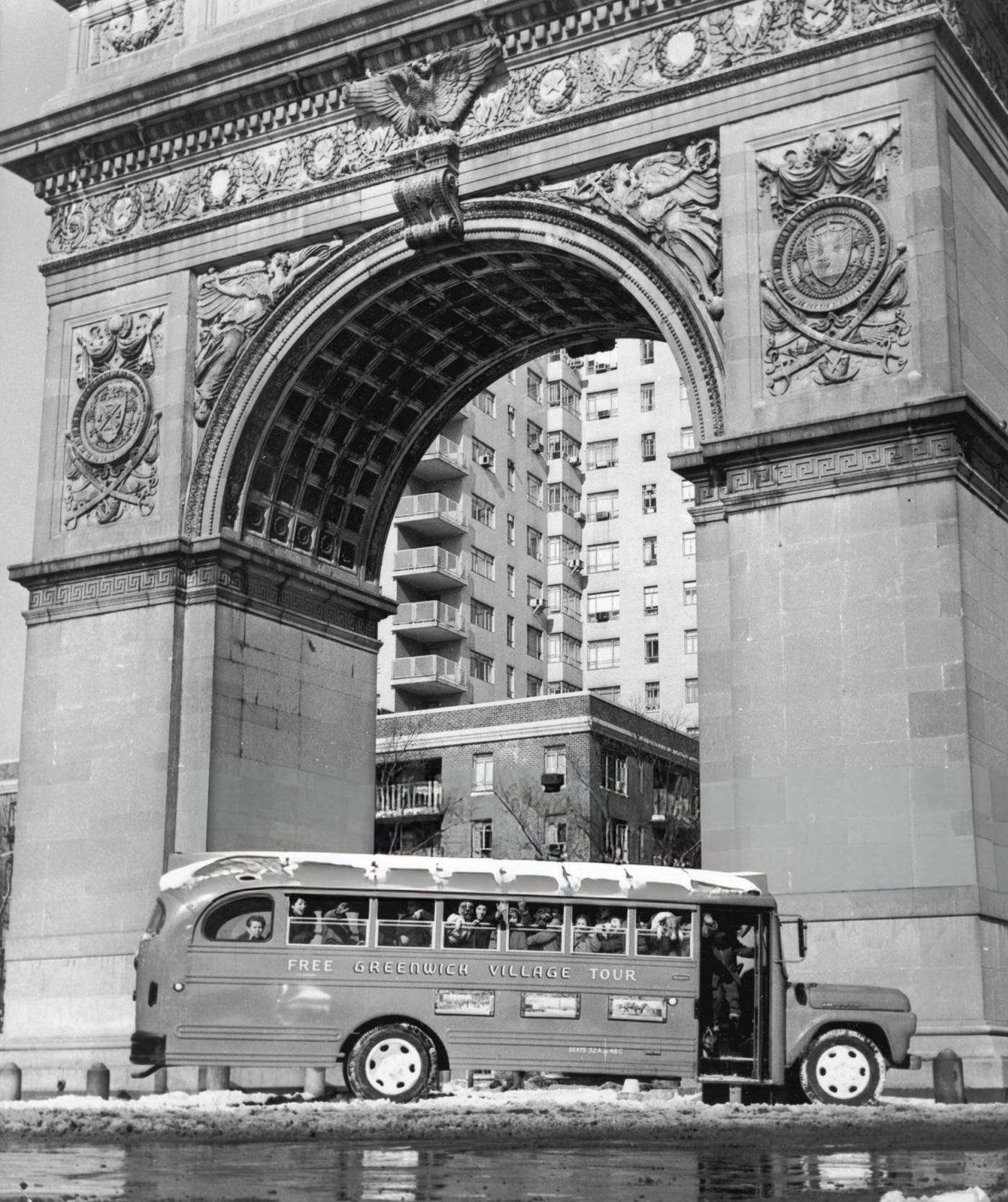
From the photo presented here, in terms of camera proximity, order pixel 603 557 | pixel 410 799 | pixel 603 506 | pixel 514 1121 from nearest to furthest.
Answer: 1. pixel 514 1121
2. pixel 410 799
3. pixel 603 557
4. pixel 603 506

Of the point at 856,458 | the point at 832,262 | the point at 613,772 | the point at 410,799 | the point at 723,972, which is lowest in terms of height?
the point at 723,972

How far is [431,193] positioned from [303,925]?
14.8 metres

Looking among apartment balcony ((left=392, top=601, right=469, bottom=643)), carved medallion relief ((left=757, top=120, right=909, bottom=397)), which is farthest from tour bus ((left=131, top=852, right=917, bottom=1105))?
apartment balcony ((left=392, top=601, right=469, bottom=643))

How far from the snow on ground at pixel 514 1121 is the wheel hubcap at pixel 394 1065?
61 cm

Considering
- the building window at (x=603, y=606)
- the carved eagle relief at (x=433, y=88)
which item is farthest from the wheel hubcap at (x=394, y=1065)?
the building window at (x=603, y=606)

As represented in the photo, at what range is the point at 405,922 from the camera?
2361 cm

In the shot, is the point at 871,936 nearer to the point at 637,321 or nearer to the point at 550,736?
the point at 637,321

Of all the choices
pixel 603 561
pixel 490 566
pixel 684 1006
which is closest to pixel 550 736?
pixel 490 566

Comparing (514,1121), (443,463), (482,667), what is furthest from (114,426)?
(482,667)

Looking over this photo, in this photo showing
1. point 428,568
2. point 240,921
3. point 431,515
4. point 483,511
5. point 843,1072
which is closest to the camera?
point 843,1072

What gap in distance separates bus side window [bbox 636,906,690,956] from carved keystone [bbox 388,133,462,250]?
1413 cm

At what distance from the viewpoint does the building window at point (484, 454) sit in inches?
3231

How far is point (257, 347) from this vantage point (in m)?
34.7

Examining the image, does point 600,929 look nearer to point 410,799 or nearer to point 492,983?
point 492,983
